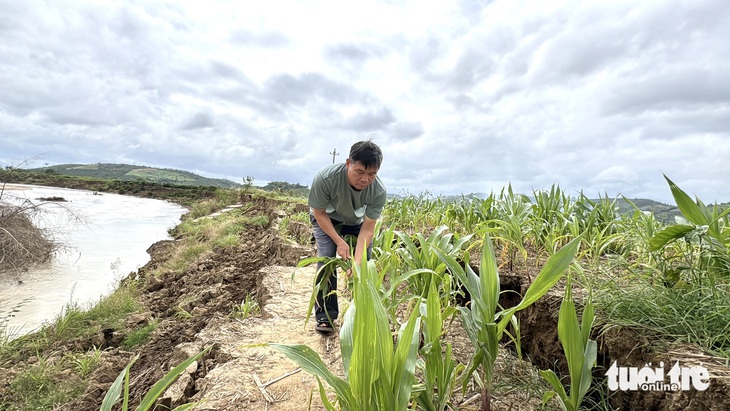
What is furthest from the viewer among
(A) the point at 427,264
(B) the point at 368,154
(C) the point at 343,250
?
(C) the point at 343,250

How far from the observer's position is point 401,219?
15.8 feet

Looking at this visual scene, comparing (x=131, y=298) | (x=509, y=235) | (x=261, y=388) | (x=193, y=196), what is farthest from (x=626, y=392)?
(x=193, y=196)

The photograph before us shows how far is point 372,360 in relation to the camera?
975 mm

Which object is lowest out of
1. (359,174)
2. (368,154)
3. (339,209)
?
(339,209)

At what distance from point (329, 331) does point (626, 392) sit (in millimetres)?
1803

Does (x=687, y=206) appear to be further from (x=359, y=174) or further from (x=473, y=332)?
(x=359, y=174)

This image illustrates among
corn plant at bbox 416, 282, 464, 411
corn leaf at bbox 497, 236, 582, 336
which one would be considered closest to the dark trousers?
corn plant at bbox 416, 282, 464, 411

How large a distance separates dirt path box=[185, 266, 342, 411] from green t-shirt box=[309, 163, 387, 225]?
2.98 ft

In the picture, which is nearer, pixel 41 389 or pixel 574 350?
pixel 574 350

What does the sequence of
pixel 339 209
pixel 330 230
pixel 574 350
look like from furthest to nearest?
pixel 339 209 < pixel 330 230 < pixel 574 350

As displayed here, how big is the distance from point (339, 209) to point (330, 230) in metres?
0.21

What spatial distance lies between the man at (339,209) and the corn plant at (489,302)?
107 centimetres

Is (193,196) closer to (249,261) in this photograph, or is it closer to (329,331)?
(249,261)

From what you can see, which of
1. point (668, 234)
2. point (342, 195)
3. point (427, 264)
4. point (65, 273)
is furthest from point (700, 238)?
point (65, 273)
